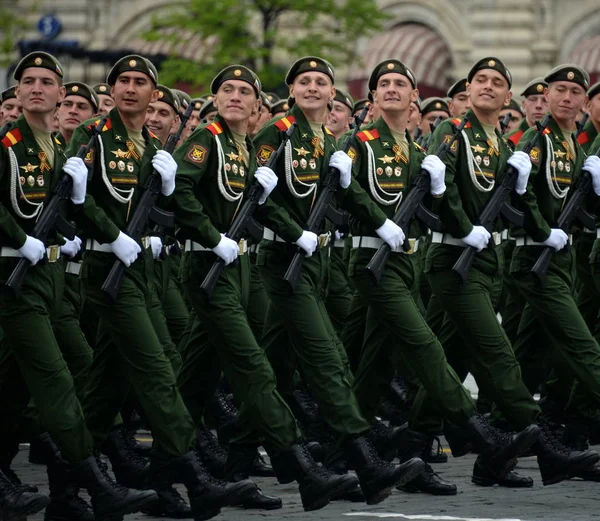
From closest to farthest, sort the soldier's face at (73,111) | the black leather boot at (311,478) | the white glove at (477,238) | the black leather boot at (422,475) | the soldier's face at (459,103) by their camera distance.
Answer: the black leather boot at (311,478)
the black leather boot at (422,475)
the white glove at (477,238)
the soldier's face at (73,111)
the soldier's face at (459,103)

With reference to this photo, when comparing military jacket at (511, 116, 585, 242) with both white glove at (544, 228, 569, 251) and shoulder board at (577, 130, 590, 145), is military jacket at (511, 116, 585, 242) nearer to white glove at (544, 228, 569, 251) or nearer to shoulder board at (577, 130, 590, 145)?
white glove at (544, 228, 569, 251)

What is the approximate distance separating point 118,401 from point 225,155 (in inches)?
49.3

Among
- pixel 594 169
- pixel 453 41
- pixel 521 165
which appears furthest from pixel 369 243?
pixel 453 41

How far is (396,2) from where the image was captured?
101 feet

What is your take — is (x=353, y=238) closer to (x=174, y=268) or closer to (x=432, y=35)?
(x=174, y=268)

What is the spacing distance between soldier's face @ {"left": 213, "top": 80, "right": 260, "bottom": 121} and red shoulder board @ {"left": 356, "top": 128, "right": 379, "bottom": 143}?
67 centimetres

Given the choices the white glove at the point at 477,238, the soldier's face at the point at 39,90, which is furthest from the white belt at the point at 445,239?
the soldier's face at the point at 39,90

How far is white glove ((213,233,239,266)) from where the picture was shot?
755cm

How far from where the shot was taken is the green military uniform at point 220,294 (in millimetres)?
7441

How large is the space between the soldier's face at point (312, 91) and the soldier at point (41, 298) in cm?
144

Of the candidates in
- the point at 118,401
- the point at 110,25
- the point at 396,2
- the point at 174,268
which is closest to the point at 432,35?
the point at 396,2

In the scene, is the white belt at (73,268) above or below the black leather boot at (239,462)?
above

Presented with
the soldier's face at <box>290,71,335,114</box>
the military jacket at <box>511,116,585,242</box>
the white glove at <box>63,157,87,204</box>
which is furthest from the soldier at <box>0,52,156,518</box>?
the military jacket at <box>511,116,585,242</box>

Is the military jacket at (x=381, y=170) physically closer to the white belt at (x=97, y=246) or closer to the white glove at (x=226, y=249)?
the white glove at (x=226, y=249)
